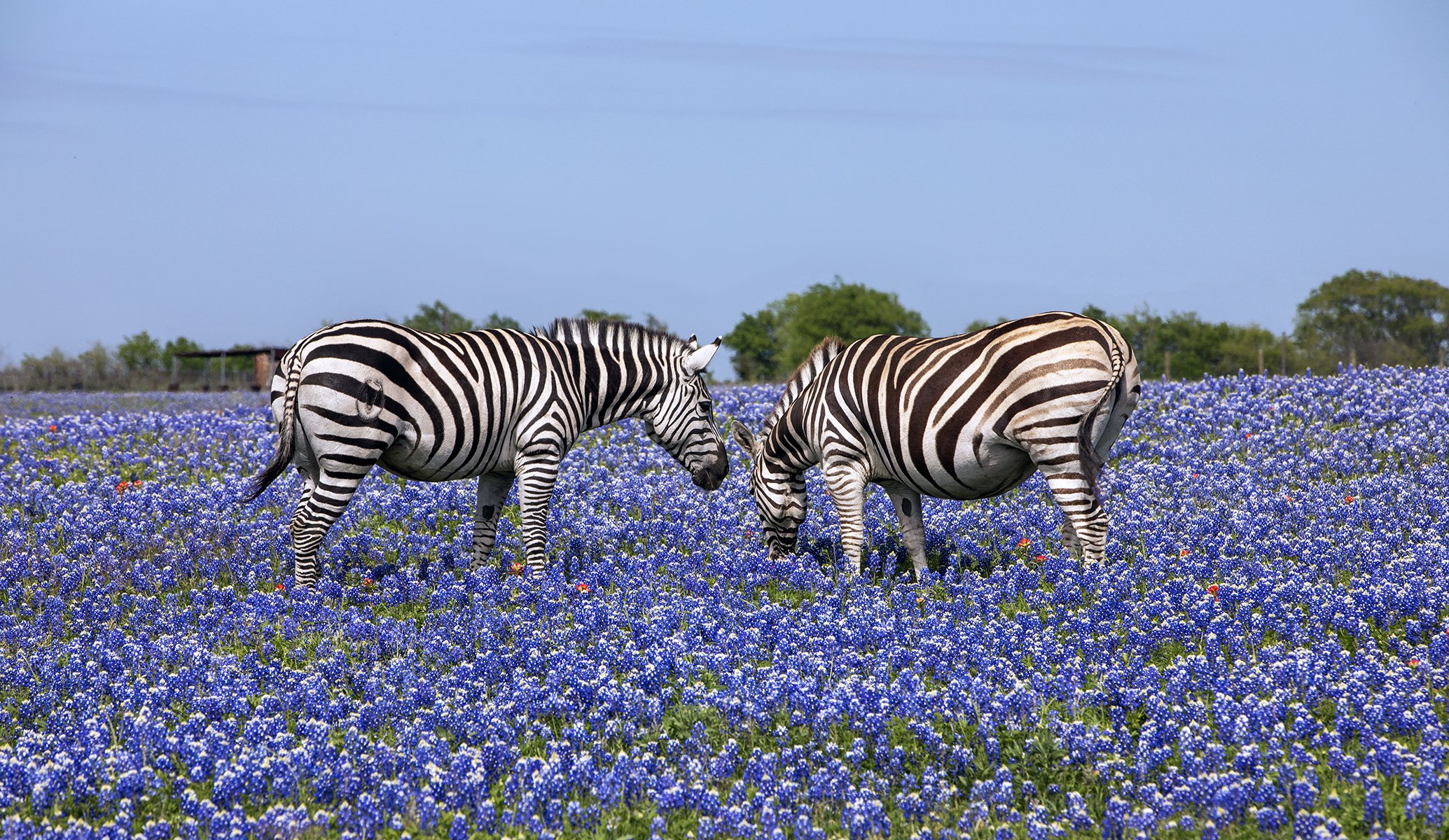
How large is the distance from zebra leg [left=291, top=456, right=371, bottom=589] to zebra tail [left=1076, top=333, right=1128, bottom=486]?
245 inches

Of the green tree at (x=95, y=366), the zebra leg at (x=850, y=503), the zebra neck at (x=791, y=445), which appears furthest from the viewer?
the green tree at (x=95, y=366)

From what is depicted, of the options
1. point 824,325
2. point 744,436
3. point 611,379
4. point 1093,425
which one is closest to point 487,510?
point 611,379

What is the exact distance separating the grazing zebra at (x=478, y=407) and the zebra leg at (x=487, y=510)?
1 cm

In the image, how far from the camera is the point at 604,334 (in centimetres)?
1327

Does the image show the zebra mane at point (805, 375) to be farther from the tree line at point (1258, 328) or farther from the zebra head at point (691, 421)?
the tree line at point (1258, 328)

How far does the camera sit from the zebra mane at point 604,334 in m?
13.2

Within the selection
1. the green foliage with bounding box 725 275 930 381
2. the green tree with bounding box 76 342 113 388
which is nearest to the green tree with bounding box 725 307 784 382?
the green foliage with bounding box 725 275 930 381

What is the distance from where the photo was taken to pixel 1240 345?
98812 millimetres

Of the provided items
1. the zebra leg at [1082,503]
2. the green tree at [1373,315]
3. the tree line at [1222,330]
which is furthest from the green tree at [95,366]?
the green tree at [1373,315]

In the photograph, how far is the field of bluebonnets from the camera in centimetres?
637

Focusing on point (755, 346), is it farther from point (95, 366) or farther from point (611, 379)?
point (611, 379)

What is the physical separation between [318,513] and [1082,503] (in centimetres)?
675

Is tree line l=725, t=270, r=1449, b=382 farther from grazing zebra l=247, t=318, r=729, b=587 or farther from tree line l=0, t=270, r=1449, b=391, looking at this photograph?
grazing zebra l=247, t=318, r=729, b=587

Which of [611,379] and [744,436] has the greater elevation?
[611,379]
